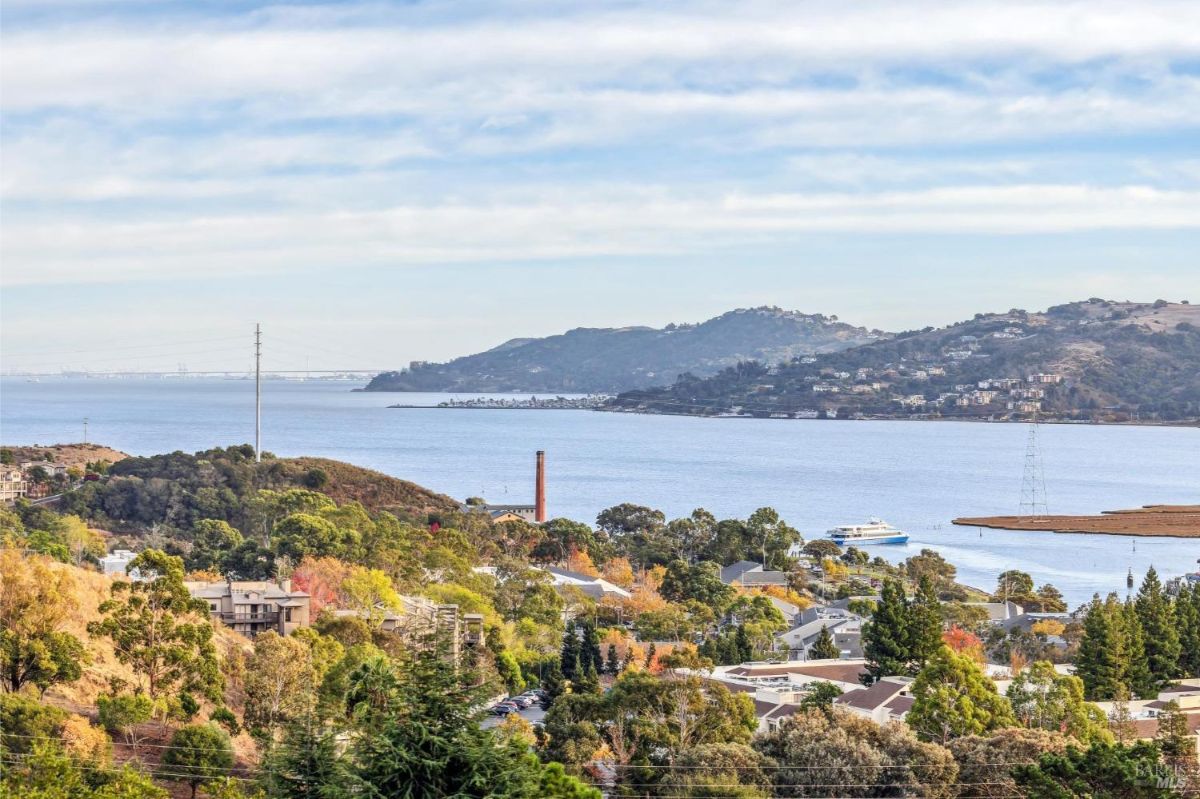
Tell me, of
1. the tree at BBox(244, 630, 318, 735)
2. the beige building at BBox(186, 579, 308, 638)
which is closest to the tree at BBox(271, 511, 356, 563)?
the beige building at BBox(186, 579, 308, 638)

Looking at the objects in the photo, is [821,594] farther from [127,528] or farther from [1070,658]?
[127,528]

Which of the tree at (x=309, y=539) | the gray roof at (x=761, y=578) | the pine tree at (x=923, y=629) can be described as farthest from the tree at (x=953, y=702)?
the gray roof at (x=761, y=578)

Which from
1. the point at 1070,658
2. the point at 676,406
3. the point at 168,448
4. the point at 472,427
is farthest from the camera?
the point at 676,406

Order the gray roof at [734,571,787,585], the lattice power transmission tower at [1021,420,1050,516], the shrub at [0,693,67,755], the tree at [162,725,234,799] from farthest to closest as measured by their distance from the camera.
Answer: the lattice power transmission tower at [1021,420,1050,516] → the gray roof at [734,571,787,585] → the tree at [162,725,234,799] → the shrub at [0,693,67,755]

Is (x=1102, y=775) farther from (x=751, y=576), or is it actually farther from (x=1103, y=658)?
(x=751, y=576)

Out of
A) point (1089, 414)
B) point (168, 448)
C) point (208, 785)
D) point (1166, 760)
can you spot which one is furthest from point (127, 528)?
point (1089, 414)

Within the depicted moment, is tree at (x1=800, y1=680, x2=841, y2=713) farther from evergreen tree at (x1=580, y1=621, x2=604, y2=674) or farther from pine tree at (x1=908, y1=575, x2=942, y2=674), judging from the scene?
evergreen tree at (x1=580, y1=621, x2=604, y2=674)
